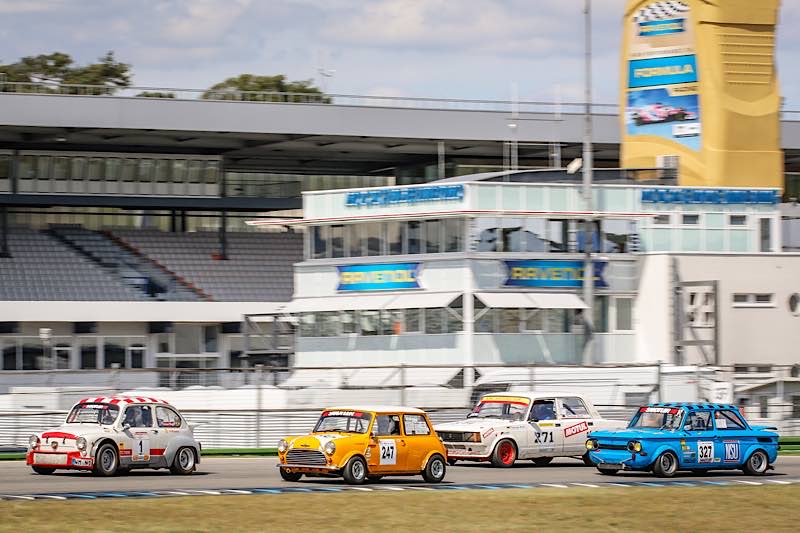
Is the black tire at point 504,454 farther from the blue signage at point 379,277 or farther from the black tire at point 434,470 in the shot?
the blue signage at point 379,277

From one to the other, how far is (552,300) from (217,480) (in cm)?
2564

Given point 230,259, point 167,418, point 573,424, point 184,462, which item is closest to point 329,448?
point 184,462

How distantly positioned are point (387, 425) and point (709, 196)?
30.0 meters

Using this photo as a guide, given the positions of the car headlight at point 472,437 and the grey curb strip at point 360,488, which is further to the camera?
the car headlight at point 472,437

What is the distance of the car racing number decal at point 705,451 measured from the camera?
27453mm

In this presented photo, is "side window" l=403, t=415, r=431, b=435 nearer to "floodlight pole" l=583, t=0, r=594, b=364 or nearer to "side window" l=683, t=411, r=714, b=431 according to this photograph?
"side window" l=683, t=411, r=714, b=431

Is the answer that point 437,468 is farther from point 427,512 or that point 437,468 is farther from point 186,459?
point 427,512

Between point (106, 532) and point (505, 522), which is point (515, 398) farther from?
point (106, 532)

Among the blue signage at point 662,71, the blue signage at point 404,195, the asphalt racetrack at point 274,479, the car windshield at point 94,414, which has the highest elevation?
the blue signage at point 662,71

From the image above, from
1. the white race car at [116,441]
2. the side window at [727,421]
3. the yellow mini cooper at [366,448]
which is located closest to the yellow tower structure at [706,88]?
the side window at [727,421]

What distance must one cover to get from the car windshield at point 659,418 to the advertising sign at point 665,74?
30.5 metres

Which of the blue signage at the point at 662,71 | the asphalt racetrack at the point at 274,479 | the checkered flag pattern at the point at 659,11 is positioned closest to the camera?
the asphalt racetrack at the point at 274,479

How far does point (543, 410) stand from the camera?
3058cm

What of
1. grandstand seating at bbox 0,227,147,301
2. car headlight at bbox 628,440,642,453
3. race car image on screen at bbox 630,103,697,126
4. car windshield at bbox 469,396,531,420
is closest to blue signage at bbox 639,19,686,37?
race car image on screen at bbox 630,103,697,126
